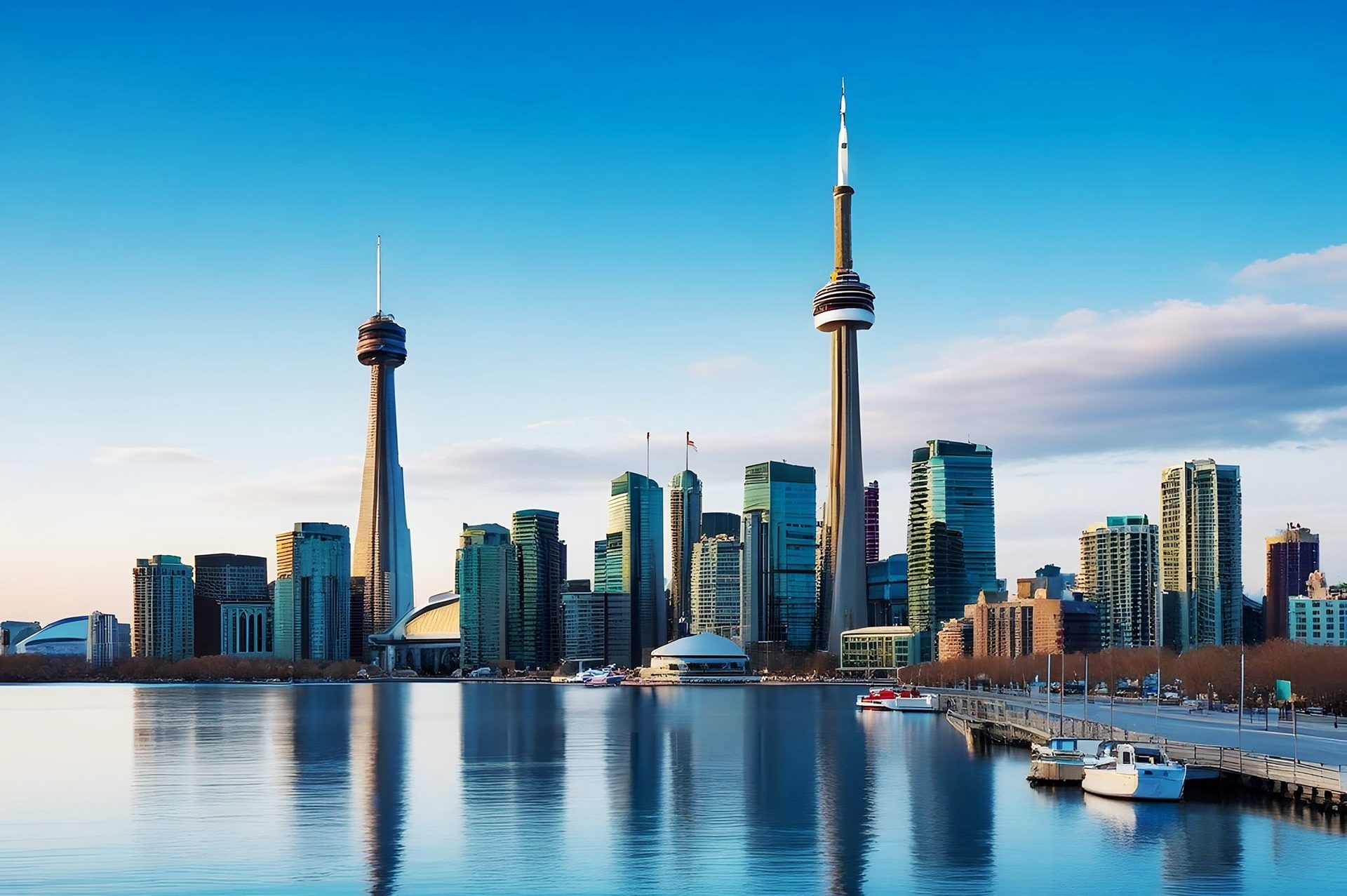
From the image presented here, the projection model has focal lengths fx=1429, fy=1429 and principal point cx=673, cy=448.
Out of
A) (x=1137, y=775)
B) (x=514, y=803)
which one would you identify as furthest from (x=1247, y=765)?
(x=514, y=803)

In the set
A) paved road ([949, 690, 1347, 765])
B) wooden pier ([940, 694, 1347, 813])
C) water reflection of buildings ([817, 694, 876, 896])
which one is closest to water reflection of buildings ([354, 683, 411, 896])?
water reflection of buildings ([817, 694, 876, 896])

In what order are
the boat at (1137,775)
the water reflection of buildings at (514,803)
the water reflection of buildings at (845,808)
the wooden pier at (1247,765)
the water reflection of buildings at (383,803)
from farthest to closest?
1. the boat at (1137,775)
2. the wooden pier at (1247,765)
3. the water reflection of buildings at (514,803)
4. the water reflection of buildings at (383,803)
5. the water reflection of buildings at (845,808)

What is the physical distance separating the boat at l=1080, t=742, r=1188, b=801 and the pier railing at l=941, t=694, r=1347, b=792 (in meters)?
2.71

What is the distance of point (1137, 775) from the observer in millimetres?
Result: 81188

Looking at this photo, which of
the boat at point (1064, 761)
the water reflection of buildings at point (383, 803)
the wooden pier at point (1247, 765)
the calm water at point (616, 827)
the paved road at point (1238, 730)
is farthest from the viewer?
the boat at point (1064, 761)

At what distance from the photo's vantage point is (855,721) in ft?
583

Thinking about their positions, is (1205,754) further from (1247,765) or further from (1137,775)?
(1137,775)

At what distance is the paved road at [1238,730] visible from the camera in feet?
298

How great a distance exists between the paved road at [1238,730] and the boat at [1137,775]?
6993 millimetres

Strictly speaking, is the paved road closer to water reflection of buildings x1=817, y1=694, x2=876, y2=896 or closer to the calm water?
the calm water

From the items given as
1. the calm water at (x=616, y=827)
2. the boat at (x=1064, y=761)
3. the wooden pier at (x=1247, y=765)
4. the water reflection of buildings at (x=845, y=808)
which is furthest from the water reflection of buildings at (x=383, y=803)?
the wooden pier at (x=1247, y=765)

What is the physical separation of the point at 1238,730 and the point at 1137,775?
114 feet

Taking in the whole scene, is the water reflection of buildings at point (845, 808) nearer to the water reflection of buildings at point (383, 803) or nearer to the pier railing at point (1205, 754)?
the pier railing at point (1205, 754)

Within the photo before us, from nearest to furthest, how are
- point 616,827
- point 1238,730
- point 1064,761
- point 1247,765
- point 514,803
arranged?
point 616,827 < point 1247,765 < point 514,803 < point 1064,761 < point 1238,730
